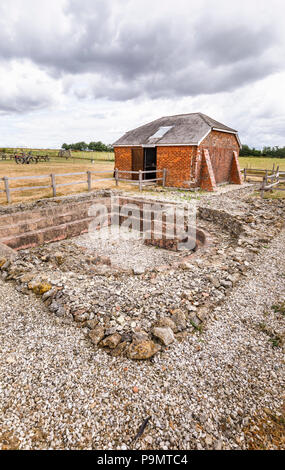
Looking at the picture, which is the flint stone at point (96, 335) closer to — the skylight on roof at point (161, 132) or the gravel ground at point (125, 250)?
the gravel ground at point (125, 250)

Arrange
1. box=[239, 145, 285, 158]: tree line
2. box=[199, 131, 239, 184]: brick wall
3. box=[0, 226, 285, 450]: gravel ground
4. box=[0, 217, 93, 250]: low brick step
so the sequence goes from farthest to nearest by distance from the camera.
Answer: box=[239, 145, 285, 158]: tree line → box=[199, 131, 239, 184]: brick wall → box=[0, 217, 93, 250]: low brick step → box=[0, 226, 285, 450]: gravel ground

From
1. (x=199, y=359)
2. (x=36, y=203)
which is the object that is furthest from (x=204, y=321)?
(x=36, y=203)

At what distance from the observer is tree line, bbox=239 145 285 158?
5938 centimetres

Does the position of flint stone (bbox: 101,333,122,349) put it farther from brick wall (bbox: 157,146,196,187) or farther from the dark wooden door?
the dark wooden door

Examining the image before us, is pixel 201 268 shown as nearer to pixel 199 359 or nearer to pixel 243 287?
pixel 243 287

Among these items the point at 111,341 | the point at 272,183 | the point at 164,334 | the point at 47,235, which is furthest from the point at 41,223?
the point at 272,183

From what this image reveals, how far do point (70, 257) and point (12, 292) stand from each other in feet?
8.30

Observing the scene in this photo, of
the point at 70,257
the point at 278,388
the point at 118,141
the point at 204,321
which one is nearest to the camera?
the point at 278,388

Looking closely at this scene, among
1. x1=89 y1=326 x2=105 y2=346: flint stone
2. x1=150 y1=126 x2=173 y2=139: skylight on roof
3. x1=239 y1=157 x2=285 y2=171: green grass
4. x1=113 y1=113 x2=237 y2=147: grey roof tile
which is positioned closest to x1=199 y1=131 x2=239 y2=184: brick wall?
x1=113 y1=113 x2=237 y2=147: grey roof tile

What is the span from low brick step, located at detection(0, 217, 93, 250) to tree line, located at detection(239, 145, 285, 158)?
59.6 meters

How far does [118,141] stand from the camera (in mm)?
18531

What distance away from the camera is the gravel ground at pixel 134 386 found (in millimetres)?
2422

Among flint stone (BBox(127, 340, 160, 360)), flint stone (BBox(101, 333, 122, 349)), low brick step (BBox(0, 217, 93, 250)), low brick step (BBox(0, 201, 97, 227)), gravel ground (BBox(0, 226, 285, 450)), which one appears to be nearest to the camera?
gravel ground (BBox(0, 226, 285, 450))

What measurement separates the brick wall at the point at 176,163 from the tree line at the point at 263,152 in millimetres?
51143
